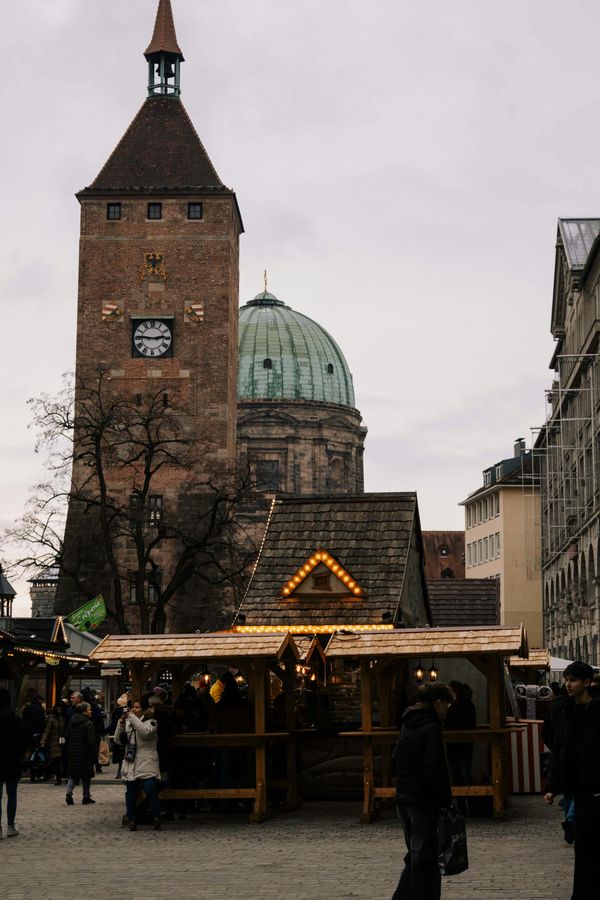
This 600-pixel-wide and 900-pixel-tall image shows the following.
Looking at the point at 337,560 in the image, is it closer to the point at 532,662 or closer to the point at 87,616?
the point at 532,662

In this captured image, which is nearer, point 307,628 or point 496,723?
point 496,723

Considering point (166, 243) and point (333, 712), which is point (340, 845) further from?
point (166, 243)

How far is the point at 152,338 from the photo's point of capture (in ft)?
224

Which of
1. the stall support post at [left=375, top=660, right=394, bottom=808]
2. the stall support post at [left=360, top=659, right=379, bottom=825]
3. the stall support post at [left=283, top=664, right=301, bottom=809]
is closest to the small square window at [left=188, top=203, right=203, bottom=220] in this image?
the stall support post at [left=283, top=664, right=301, bottom=809]

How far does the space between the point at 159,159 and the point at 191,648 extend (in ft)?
177

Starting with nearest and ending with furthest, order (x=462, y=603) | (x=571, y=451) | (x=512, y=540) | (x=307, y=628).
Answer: (x=307, y=628), (x=462, y=603), (x=571, y=451), (x=512, y=540)

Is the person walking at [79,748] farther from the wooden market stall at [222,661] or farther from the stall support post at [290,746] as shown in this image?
the stall support post at [290,746]

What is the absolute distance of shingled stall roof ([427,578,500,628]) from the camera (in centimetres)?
5162

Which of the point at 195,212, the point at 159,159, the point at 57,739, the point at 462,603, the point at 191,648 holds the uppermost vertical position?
the point at 159,159

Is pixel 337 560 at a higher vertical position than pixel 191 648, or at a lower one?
higher

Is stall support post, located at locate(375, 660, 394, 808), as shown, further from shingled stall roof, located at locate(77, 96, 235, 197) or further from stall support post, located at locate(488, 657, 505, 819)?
shingled stall roof, located at locate(77, 96, 235, 197)

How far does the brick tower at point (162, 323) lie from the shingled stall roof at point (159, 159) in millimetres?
64

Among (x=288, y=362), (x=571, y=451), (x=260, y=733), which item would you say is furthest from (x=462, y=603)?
(x=288, y=362)

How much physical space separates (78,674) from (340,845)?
84.6ft
